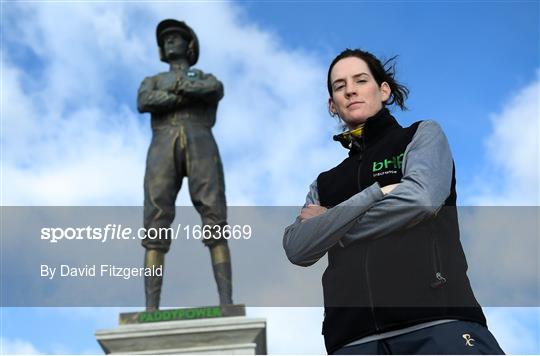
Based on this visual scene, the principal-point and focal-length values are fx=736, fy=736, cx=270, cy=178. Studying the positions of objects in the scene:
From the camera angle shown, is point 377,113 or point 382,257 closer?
point 382,257

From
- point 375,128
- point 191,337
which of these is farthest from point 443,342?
point 191,337

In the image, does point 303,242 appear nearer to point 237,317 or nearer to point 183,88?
point 237,317

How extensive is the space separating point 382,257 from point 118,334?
5.87 meters

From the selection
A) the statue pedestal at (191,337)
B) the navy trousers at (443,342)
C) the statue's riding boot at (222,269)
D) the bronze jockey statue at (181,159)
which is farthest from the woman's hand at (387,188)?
the bronze jockey statue at (181,159)

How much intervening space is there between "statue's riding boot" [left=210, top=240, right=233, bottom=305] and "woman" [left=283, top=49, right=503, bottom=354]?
6.12 m

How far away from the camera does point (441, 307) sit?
207 cm

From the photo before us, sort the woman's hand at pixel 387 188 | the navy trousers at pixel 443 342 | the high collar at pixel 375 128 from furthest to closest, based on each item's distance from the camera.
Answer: the high collar at pixel 375 128, the woman's hand at pixel 387 188, the navy trousers at pixel 443 342

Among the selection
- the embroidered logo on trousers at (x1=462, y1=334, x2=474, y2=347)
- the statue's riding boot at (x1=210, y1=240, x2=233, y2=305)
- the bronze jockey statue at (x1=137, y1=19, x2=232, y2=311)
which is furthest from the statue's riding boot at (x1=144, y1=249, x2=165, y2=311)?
the embroidered logo on trousers at (x1=462, y1=334, x2=474, y2=347)

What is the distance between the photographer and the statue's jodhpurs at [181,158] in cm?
891

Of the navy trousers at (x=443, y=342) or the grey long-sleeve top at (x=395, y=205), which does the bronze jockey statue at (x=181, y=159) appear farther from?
the navy trousers at (x=443, y=342)

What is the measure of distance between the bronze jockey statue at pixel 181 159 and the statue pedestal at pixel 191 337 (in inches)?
46.0

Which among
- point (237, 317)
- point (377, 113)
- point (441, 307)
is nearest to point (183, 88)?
point (237, 317)

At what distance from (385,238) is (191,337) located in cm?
554

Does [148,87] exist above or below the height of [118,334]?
above
